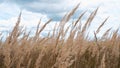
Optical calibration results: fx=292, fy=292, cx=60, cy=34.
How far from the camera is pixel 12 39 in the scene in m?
2.52

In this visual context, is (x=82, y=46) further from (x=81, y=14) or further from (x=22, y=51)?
(x=22, y=51)

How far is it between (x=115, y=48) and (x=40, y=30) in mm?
1442

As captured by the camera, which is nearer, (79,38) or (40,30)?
(40,30)

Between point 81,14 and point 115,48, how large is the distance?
1.06 m

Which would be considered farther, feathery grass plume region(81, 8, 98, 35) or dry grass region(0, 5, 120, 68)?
feathery grass plume region(81, 8, 98, 35)

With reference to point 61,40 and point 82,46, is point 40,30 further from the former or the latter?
point 82,46

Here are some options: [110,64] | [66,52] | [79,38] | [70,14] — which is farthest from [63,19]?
[110,64]

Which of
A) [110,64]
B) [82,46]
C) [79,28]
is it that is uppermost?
[79,28]

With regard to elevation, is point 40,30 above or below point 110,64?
above

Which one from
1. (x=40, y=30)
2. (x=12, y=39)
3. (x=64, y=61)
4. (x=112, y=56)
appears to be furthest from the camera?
(x=112, y=56)

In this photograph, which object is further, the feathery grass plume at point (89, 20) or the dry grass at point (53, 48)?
the feathery grass plume at point (89, 20)

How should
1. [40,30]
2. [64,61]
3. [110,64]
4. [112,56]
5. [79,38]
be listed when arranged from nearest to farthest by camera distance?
1. [64,61]
2. [40,30]
3. [79,38]
4. [110,64]
5. [112,56]

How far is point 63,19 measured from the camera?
9.14ft

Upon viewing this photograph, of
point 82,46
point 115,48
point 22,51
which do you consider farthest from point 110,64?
point 22,51
